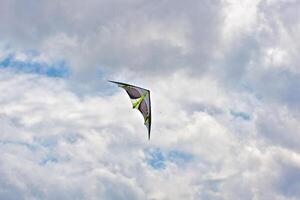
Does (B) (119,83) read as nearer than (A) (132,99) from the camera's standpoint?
Yes

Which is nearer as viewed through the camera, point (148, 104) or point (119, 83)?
point (119, 83)

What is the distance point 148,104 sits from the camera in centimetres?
6825

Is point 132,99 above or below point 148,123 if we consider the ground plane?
above

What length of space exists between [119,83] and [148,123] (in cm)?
737

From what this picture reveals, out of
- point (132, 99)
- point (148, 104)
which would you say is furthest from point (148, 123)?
point (132, 99)

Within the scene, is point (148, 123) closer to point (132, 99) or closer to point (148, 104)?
point (148, 104)

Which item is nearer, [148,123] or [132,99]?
[148,123]

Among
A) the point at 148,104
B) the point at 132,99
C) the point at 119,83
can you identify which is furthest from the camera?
the point at 132,99

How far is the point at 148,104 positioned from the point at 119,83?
6564mm

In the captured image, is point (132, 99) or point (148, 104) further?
point (132, 99)

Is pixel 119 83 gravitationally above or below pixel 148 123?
above

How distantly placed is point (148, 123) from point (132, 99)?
8102 mm

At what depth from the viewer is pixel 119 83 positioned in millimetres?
64125

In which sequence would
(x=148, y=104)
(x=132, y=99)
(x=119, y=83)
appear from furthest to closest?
(x=132, y=99) < (x=148, y=104) < (x=119, y=83)
